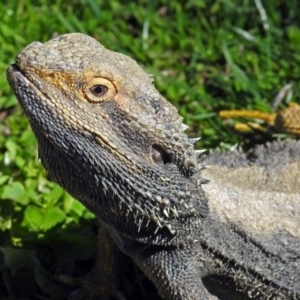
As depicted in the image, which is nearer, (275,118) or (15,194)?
(15,194)

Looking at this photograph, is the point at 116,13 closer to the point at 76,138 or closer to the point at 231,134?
the point at 231,134

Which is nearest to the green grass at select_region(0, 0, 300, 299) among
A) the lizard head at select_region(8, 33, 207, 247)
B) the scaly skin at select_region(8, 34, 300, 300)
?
the scaly skin at select_region(8, 34, 300, 300)

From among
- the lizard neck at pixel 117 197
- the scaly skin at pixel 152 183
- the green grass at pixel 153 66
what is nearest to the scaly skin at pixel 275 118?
the green grass at pixel 153 66

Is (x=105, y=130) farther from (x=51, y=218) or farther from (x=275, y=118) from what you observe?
(x=275, y=118)

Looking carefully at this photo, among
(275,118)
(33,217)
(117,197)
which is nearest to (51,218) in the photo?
(33,217)

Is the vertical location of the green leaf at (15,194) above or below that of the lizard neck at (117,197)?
above

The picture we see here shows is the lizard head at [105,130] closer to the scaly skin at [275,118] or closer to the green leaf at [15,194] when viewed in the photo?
the green leaf at [15,194]

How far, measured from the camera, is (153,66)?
184 inches

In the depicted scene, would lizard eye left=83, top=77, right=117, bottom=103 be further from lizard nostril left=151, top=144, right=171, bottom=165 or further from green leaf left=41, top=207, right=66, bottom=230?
green leaf left=41, top=207, right=66, bottom=230

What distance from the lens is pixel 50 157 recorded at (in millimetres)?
2576

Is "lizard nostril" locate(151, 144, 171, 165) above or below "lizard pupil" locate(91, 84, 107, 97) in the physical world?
below

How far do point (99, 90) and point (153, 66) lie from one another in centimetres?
228

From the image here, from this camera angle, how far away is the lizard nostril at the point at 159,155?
8.36 feet

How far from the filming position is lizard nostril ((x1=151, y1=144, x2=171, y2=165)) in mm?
2549
